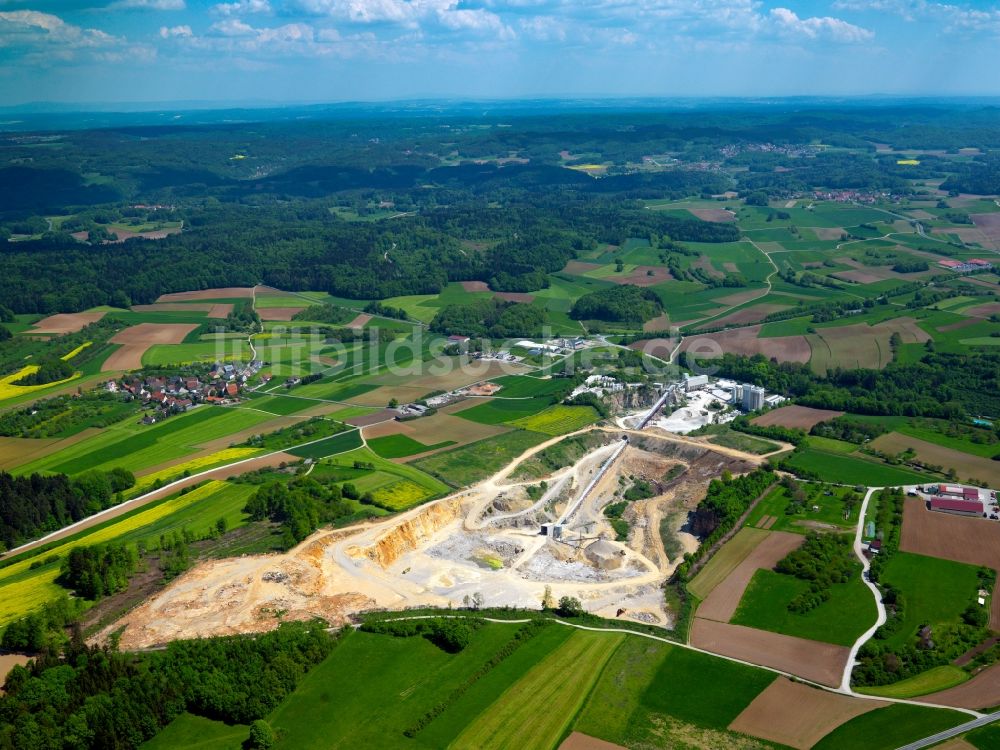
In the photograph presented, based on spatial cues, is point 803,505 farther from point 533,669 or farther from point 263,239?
point 263,239

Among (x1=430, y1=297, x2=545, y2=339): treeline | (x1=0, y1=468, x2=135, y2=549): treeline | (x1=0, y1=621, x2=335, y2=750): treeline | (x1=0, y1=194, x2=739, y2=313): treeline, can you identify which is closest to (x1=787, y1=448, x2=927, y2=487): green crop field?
(x1=0, y1=621, x2=335, y2=750): treeline

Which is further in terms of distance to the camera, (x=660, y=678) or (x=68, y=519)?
(x=68, y=519)

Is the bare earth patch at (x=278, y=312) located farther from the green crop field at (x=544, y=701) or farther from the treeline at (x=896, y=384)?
the green crop field at (x=544, y=701)

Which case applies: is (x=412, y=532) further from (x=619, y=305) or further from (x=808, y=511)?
(x=619, y=305)

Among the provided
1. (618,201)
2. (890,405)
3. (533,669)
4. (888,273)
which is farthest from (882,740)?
(618,201)

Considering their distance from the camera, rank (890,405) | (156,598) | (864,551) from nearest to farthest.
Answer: (156,598), (864,551), (890,405)

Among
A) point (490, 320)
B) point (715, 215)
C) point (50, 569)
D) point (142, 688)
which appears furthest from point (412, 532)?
point (715, 215)
